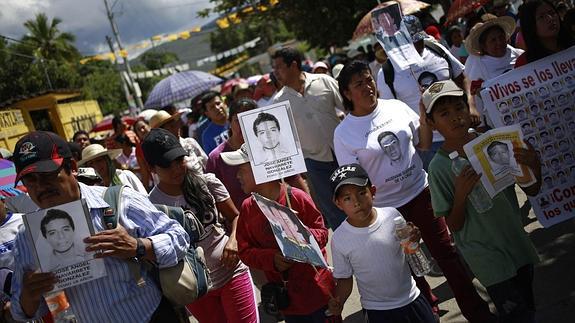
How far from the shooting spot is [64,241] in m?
2.63

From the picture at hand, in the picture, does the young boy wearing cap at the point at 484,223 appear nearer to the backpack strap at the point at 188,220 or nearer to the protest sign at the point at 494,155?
the protest sign at the point at 494,155

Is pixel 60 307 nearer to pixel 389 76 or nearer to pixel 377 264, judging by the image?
pixel 377 264

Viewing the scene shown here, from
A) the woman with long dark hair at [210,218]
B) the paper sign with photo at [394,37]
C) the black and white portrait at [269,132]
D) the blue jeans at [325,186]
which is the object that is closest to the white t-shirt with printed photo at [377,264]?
the black and white portrait at [269,132]

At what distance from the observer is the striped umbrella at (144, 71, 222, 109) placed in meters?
13.5

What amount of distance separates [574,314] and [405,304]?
1.39 m

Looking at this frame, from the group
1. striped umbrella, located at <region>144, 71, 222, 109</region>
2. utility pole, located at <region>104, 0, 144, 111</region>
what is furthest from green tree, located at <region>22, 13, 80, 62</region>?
striped umbrella, located at <region>144, 71, 222, 109</region>

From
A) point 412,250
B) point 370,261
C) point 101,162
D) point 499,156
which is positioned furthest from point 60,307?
point 101,162

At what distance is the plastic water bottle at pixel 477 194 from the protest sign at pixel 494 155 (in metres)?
0.12

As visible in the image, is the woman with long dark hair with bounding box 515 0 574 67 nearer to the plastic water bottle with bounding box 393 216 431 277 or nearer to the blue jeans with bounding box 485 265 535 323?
the blue jeans with bounding box 485 265 535 323

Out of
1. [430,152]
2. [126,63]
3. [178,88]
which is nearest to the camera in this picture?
[430,152]

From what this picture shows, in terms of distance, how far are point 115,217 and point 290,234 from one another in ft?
3.40

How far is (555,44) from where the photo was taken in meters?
4.45

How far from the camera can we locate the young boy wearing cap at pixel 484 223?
3299mm

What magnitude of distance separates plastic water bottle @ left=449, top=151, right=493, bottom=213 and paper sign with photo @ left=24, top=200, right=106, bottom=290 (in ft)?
6.56
